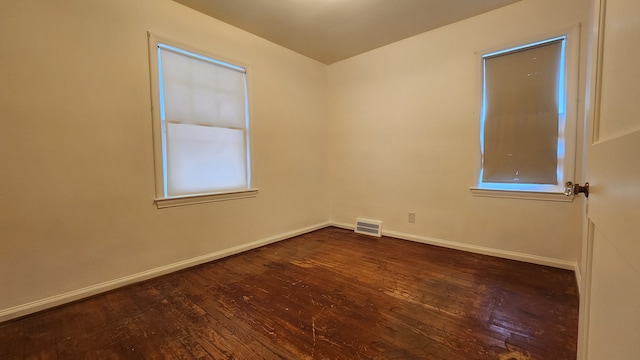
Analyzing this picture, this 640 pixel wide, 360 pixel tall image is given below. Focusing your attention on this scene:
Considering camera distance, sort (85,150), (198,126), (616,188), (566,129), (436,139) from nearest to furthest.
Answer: (616,188) < (85,150) < (566,129) < (198,126) < (436,139)

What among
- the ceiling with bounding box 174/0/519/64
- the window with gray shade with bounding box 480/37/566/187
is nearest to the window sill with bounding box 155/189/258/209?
the ceiling with bounding box 174/0/519/64

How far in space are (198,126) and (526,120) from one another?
11.3ft

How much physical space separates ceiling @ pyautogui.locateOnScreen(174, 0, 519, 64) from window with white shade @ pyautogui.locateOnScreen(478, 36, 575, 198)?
0.64 metres

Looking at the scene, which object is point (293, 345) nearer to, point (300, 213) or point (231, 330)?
point (231, 330)

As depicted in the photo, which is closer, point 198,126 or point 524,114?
point 524,114

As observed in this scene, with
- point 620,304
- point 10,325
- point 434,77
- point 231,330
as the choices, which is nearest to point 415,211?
point 434,77

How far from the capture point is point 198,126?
2.83 metres

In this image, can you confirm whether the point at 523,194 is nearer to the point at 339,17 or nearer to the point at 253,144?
the point at 339,17

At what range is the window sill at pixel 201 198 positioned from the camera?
102 inches

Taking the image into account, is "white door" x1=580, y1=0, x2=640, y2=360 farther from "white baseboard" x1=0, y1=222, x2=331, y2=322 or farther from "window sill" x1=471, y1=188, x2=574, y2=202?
"white baseboard" x1=0, y1=222, x2=331, y2=322

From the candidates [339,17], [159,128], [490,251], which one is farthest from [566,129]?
[159,128]

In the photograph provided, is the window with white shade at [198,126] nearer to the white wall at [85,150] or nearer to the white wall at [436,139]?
the white wall at [85,150]

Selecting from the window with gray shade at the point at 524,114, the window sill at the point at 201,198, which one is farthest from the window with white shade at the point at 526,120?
the window sill at the point at 201,198

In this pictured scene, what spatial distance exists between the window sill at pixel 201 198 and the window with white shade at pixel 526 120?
Answer: 9.17 ft
